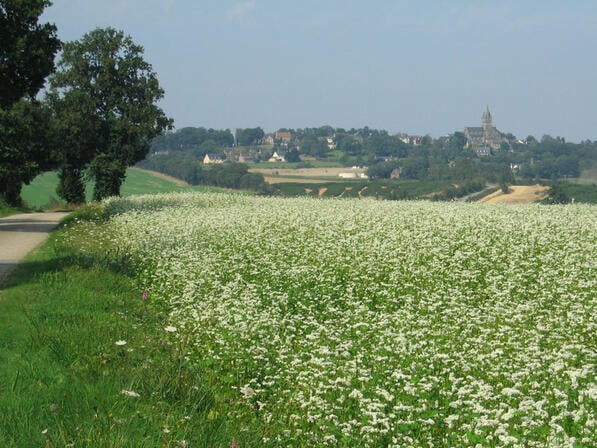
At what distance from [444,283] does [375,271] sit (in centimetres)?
142

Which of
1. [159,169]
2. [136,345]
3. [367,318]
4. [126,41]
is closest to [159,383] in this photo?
[136,345]

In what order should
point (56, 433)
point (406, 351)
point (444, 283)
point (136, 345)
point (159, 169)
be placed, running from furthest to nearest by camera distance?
point (159, 169), point (444, 283), point (136, 345), point (406, 351), point (56, 433)

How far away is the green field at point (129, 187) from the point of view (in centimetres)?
8818

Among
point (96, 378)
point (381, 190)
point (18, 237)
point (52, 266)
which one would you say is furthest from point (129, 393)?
point (381, 190)

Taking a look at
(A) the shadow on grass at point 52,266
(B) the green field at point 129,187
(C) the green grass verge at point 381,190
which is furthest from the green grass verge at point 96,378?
(B) the green field at point 129,187

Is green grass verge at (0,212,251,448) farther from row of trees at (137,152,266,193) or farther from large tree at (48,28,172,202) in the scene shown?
row of trees at (137,152,266,193)

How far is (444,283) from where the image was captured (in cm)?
1462

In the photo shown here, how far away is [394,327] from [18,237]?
1926cm

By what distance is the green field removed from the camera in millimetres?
88175

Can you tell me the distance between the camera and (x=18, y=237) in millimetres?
26984

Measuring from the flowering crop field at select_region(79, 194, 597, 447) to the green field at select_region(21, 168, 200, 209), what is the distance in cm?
6663

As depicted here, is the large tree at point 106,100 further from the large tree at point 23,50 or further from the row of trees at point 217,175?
the row of trees at point 217,175

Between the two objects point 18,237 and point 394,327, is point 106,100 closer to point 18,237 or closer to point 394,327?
point 18,237

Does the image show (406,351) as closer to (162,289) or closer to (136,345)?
(136,345)
